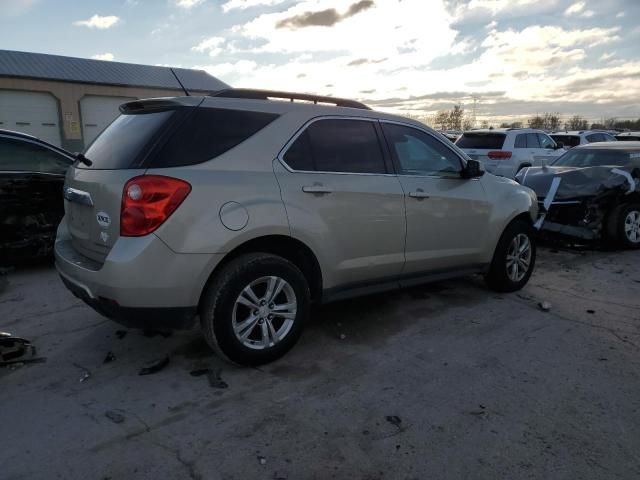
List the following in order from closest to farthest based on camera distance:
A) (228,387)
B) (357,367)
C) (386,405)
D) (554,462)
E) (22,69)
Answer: (554,462) → (386,405) → (228,387) → (357,367) → (22,69)

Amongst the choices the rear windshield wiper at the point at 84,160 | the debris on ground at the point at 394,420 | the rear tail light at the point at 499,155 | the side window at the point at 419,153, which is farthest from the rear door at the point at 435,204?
the rear tail light at the point at 499,155

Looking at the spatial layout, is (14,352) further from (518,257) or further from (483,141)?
(483,141)

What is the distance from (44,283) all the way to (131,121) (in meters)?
2.85

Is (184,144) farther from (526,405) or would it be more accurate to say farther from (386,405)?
(526,405)

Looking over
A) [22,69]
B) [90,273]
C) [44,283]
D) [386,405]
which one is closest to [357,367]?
[386,405]

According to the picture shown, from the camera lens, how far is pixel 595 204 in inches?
278

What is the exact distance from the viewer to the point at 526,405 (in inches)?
116

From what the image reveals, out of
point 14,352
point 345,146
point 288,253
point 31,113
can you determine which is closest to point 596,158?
point 345,146

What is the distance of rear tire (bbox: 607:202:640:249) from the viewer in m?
7.08

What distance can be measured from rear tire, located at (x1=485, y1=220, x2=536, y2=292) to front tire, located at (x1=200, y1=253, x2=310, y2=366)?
2400 millimetres

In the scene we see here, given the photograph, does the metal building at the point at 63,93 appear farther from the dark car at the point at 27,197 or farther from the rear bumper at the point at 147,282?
the rear bumper at the point at 147,282

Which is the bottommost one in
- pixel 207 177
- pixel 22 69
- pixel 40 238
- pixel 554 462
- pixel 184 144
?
pixel 554 462

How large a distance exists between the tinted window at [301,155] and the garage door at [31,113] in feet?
88.3

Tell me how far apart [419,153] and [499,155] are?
872 cm
